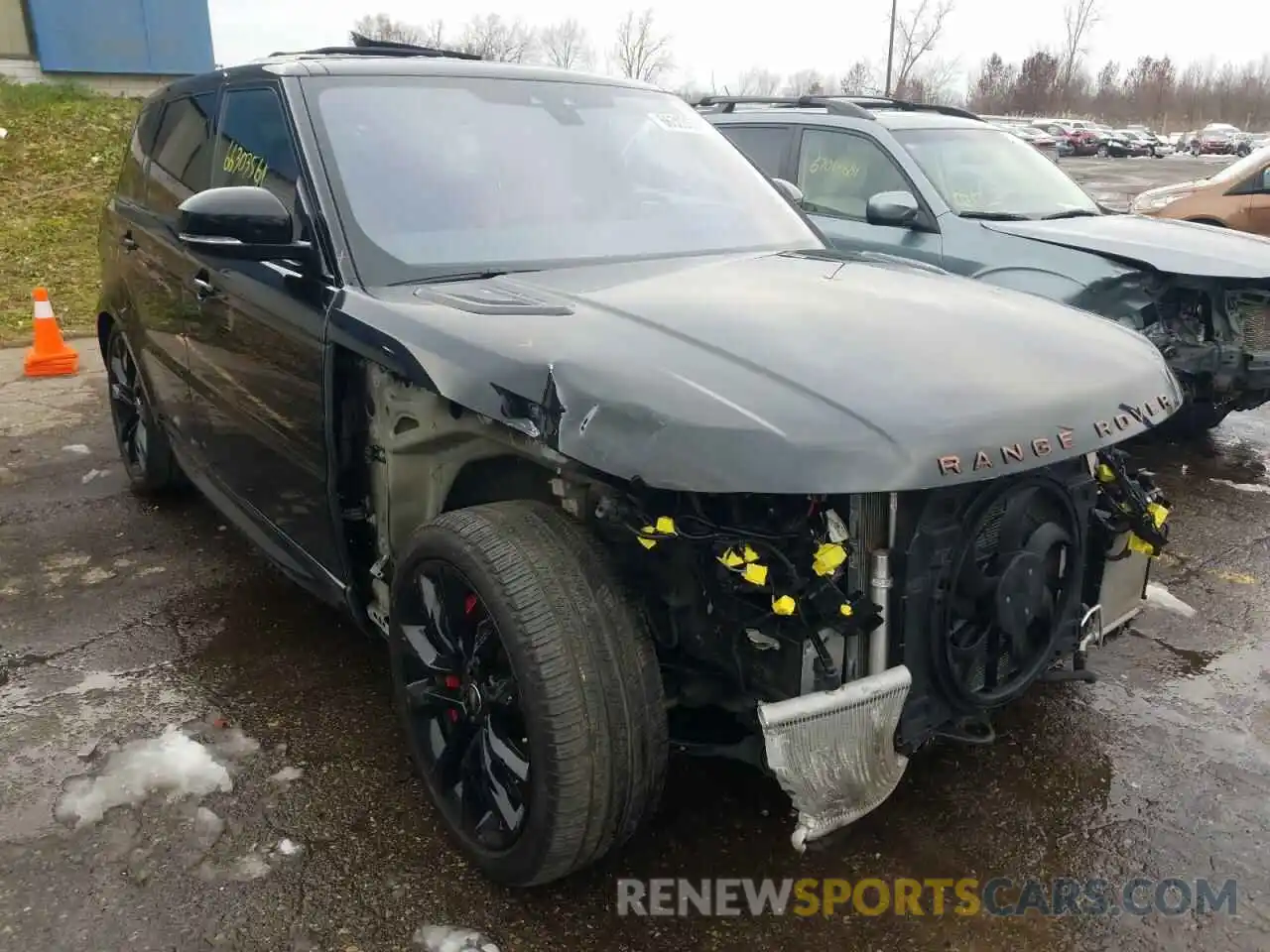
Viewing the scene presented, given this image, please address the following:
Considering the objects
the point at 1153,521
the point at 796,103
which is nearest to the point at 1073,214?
the point at 796,103

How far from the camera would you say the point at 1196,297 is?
5.24m

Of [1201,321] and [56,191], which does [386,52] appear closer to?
[1201,321]

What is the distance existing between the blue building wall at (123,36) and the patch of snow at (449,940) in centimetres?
2009

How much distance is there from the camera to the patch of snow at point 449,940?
2.20m

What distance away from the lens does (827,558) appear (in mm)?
1927

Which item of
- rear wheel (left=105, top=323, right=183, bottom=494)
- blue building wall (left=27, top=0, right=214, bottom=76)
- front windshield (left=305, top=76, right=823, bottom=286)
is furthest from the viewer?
blue building wall (left=27, top=0, right=214, bottom=76)

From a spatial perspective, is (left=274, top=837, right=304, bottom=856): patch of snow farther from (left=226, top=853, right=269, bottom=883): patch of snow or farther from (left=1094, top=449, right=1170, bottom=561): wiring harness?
(left=1094, top=449, right=1170, bottom=561): wiring harness

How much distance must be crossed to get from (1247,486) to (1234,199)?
525 cm

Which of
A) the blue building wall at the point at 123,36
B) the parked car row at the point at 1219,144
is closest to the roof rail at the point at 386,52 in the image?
the blue building wall at the point at 123,36

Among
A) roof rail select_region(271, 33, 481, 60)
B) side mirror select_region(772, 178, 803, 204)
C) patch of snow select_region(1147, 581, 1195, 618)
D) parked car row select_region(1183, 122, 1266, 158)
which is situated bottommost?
parked car row select_region(1183, 122, 1266, 158)

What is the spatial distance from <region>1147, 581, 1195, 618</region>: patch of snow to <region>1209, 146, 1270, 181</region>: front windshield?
701 cm

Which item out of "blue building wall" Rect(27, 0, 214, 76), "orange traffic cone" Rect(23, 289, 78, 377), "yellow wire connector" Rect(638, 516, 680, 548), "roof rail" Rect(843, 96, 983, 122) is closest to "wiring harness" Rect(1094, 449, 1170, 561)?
"yellow wire connector" Rect(638, 516, 680, 548)

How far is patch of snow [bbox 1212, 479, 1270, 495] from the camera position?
5.21 m

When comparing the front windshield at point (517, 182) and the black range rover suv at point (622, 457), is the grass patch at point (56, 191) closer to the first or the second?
the front windshield at point (517, 182)
